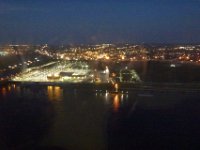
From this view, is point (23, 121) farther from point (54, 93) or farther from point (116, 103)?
point (54, 93)

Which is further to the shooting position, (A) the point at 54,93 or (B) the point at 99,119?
(A) the point at 54,93

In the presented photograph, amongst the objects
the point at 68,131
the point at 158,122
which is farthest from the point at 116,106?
the point at 68,131

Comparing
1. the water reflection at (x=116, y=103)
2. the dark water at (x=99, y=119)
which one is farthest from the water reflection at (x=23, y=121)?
the water reflection at (x=116, y=103)

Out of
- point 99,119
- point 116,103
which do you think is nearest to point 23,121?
point 99,119

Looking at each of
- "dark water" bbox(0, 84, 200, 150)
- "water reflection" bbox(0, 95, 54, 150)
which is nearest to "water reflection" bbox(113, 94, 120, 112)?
"dark water" bbox(0, 84, 200, 150)

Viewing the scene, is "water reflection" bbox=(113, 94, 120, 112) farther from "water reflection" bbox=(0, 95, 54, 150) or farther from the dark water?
"water reflection" bbox=(0, 95, 54, 150)

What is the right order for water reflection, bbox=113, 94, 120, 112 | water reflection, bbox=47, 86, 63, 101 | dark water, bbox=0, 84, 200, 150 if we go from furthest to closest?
water reflection, bbox=47, 86, 63, 101 < water reflection, bbox=113, 94, 120, 112 < dark water, bbox=0, 84, 200, 150
